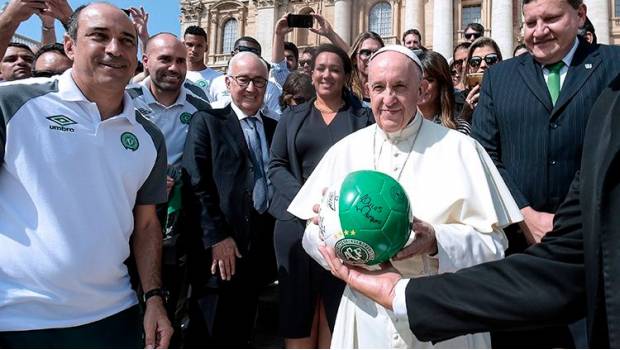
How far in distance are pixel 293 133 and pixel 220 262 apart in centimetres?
123

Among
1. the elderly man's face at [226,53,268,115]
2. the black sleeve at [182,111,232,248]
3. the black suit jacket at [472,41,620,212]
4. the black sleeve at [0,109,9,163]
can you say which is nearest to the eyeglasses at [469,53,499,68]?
the black suit jacket at [472,41,620,212]

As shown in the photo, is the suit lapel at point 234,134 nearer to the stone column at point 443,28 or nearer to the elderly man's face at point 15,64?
the elderly man's face at point 15,64

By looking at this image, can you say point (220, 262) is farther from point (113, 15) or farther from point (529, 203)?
point (529, 203)

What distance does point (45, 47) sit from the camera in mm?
5195

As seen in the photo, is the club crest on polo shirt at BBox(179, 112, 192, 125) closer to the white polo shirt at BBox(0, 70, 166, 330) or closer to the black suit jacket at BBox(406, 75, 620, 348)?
the white polo shirt at BBox(0, 70, 166, 330)

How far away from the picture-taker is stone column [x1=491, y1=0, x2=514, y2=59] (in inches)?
1112

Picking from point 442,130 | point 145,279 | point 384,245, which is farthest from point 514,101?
point 145,279

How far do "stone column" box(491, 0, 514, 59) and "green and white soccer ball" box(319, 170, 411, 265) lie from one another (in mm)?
28690

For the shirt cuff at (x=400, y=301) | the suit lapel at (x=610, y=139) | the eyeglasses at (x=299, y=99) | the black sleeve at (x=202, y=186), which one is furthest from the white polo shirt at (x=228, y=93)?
the suit lapel at (x=610, y=139)

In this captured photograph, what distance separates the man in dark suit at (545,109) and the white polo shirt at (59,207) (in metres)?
2.63

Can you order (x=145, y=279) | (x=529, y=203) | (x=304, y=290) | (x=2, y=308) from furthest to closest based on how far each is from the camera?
(x=304, y=290), (x=529, y=203), (x=145, y=279), (x=2, y=308)

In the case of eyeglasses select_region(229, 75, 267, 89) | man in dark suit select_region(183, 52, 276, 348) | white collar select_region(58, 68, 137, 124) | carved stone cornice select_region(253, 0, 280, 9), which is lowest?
man in dark suit select_region(183, 52, 276, 348)

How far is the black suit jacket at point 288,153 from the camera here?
4.05 meters

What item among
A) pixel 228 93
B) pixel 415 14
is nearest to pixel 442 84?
pixel 228 93
